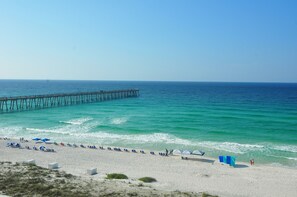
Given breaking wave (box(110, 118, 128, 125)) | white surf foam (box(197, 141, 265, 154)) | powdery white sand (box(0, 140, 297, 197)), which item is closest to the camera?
powdery white sand (box(0, 140, 297, 197))

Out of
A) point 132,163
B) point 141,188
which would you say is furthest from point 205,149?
point 141,188

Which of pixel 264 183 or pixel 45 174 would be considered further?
pixel 264 183

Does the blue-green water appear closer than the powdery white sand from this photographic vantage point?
No

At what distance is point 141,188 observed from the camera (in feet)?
51.1

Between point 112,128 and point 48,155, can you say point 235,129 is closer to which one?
point 112,128

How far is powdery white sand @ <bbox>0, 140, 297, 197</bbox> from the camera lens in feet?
57.3

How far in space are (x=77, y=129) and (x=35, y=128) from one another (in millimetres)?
5316

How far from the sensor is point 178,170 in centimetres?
2172

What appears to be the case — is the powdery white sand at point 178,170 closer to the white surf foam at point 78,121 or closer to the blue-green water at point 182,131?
the blue-green water at point 182,131

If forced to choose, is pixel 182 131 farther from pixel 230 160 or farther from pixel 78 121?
A: pixel 78 121

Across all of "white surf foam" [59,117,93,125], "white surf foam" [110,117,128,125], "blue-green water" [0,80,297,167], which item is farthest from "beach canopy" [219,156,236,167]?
"white surf foam" [59,117,93,125]

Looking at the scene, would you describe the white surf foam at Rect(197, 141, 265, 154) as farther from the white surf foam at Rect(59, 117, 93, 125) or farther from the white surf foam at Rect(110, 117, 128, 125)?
the white surf foam at Rect(59, 117, 93, 125)

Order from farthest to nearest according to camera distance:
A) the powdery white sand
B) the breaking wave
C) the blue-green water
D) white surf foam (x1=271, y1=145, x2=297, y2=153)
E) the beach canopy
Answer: the breaking wave → the blue-green water → white surf foam (x1=271, y1=145, x2=297, y2=153) → the beach canopy → the powdery white sand

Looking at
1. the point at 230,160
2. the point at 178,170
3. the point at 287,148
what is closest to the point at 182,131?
the point at 287,148
